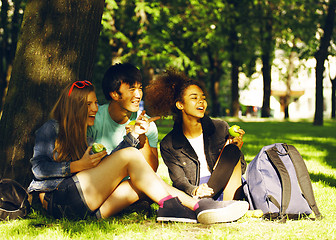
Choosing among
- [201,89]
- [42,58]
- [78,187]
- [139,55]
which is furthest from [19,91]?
[139,55]

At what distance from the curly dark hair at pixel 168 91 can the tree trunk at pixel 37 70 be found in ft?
3.08

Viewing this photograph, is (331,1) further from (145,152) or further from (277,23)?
(145,152)

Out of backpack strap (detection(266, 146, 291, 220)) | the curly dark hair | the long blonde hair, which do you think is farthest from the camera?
the curly dark hair

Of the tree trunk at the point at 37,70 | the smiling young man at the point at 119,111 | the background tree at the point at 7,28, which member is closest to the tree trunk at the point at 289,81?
the background tree at the point at 7,28

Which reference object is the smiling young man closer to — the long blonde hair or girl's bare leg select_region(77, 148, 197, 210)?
the long blonde hair

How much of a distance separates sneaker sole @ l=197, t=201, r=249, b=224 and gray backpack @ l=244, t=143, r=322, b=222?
327 mm

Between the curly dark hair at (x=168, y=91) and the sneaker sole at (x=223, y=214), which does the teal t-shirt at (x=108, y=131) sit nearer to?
the curly dark hair at (x=168, y=91)

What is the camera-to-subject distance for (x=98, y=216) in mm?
3688

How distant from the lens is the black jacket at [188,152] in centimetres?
423

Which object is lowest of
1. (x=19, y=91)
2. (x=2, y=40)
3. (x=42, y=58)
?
(x=19, y=91)

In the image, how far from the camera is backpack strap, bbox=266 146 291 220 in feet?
12.2

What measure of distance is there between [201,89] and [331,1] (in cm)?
1517

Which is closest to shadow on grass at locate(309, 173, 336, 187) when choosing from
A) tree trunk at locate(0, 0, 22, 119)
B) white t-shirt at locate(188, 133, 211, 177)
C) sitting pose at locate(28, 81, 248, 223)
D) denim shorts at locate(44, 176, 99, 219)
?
white t-shirt at locate(188, 133, 211, 177)

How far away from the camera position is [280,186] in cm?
384
